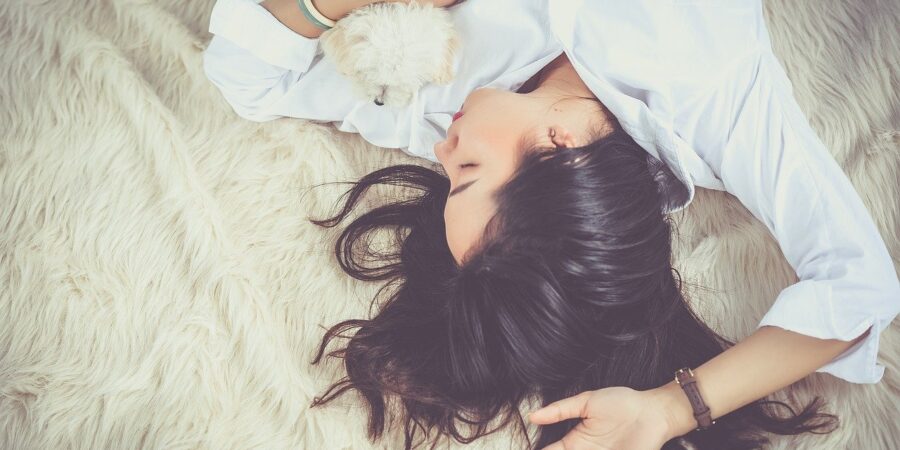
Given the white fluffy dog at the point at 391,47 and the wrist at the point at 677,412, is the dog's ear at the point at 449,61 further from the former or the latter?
the wrist at the point at 677,412

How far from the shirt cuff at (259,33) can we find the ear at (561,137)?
505 millimetres

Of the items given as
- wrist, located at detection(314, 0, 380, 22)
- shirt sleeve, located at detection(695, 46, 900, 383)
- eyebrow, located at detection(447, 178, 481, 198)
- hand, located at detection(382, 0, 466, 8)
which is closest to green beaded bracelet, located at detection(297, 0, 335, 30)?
wrist, located at detection(314, 0, 380, 22)

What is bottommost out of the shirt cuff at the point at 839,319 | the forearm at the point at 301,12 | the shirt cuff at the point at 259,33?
the shirt cuff at the point at 839,319

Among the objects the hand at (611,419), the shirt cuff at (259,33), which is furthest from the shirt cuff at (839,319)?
the shirt cuff at (259,33)

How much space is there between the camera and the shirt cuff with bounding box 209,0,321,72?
3.68ft

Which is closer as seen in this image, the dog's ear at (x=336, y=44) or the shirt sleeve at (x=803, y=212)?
the shirt sleeve at (x=803, y=212)

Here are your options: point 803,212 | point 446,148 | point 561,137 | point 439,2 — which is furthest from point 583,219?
point 439,2

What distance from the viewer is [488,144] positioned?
972mm

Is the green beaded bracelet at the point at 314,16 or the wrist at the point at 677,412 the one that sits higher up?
the green beaded bracelet at the point at 314,16

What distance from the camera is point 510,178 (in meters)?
0.95

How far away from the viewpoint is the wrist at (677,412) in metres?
0.97

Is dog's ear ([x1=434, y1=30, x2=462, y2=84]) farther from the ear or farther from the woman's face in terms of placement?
the ear

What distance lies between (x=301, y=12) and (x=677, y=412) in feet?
3.06

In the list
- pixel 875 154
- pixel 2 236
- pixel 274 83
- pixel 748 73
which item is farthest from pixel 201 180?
pixel 875 154
